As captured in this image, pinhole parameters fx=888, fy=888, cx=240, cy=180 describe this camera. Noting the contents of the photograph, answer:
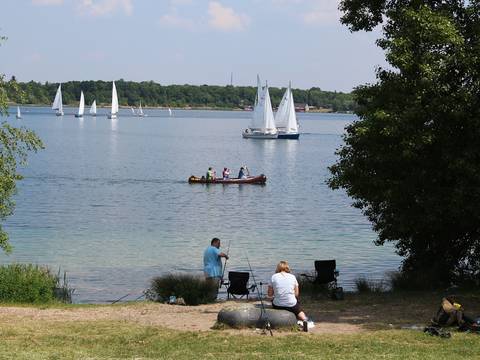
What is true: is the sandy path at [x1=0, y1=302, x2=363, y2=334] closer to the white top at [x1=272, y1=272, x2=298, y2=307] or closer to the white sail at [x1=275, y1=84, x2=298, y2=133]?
the white top at [x1=272, y1=272, x2=298, y2=307]

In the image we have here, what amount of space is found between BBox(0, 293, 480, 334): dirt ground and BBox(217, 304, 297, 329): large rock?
181mm

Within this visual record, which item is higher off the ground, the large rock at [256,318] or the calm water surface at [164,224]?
the large rock at [256,318]

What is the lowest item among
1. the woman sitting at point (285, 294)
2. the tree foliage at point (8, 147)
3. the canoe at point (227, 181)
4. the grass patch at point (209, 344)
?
the canoe at point (227, 181)

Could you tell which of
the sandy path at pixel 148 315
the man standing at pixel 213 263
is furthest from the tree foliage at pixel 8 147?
the man standing at pixel 213 263

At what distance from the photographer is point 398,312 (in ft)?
56.5

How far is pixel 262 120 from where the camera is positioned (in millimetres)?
122438

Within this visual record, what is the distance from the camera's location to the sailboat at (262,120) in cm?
11462

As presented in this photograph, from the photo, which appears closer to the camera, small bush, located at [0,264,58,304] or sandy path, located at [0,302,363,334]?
sandy path, located at [0,302,363,334]

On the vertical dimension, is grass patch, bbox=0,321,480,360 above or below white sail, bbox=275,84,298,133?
above

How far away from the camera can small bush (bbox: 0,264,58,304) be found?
19.5 meters

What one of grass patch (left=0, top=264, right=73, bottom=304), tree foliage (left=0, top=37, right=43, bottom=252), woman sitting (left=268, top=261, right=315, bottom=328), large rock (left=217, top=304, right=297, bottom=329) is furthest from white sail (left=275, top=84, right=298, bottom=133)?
large rock (left=217, top=304, right=297, bottom=329)

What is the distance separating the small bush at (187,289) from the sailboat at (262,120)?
307 ft

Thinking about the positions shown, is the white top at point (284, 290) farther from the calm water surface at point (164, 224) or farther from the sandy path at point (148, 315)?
the calm water surface at point (164, 224)

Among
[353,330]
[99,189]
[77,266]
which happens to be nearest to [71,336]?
[353,330]
